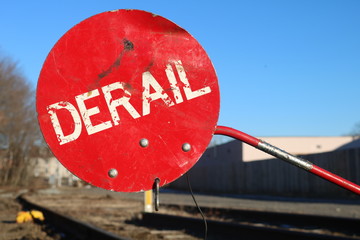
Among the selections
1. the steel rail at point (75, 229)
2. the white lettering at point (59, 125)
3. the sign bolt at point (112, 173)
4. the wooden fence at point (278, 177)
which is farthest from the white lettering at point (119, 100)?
the wooden fence at point (278, 177)

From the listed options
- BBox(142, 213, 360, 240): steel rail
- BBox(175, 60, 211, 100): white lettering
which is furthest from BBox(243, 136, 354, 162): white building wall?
BBox(175, 60, 211, 100): white lettering

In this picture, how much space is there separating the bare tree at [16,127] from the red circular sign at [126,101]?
3503cm

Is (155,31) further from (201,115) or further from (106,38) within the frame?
(201,115)

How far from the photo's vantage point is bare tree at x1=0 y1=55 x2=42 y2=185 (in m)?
40.3

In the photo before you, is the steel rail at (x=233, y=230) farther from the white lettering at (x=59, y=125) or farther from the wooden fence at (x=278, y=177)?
the wooden fence at (x=278, y=177)

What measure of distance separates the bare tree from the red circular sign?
115 feet

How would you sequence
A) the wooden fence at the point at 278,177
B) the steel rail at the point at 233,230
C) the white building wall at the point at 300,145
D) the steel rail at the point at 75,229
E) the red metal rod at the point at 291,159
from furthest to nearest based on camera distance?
the white building wall at the point at 300,145, the wooden fence at the point at 278,177, the steel rail at the point at 75,229, the steel rail at the point at 233,230, the red metal rod at the point at 291,159

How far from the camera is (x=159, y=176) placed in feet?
5.48

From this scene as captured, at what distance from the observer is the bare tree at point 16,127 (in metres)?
40.3

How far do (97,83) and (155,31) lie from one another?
253 mm

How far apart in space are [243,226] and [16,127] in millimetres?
38324

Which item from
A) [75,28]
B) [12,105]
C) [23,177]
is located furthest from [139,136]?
[23,177]

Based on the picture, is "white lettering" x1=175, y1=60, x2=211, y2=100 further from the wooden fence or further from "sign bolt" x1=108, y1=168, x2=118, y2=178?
the wooden fence

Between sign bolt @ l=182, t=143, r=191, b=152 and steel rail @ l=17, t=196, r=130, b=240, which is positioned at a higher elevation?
sign bolt @ l=182, t=143, r=191, b=152
